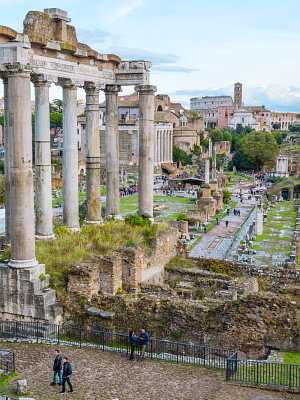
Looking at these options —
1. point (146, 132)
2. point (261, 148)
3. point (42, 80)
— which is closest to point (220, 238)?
point (146, 132)

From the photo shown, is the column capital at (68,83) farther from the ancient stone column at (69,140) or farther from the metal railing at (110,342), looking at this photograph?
the metal railing at (110,342)

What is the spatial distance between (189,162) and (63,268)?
88.7 m

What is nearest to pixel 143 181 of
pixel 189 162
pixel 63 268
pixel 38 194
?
pixel 38 194

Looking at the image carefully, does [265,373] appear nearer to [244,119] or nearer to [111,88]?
[111,88]

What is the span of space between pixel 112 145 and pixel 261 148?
70528mm

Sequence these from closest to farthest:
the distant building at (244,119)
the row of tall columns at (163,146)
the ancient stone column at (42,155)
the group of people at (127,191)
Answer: the ancient stone column at (42,155) < the group of people at (127,191) < the row of tall columns at (163,146) < the distant building at (244,119)

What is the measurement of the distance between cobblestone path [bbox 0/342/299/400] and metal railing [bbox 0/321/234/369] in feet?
1.01

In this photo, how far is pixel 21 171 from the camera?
11.8 meters

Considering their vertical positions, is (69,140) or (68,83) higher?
(68,83)

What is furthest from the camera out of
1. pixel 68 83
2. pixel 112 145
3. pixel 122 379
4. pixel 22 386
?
pixel 112 145

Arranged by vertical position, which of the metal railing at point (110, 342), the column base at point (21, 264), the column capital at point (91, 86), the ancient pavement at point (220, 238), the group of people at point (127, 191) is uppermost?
the column capital at point (91, 86)

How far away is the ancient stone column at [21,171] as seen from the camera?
11.8 meters

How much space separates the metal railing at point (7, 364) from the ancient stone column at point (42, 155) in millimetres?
4828

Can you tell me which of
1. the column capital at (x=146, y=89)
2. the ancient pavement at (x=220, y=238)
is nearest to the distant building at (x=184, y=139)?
the ancient pavement at (x=220, y=238)
